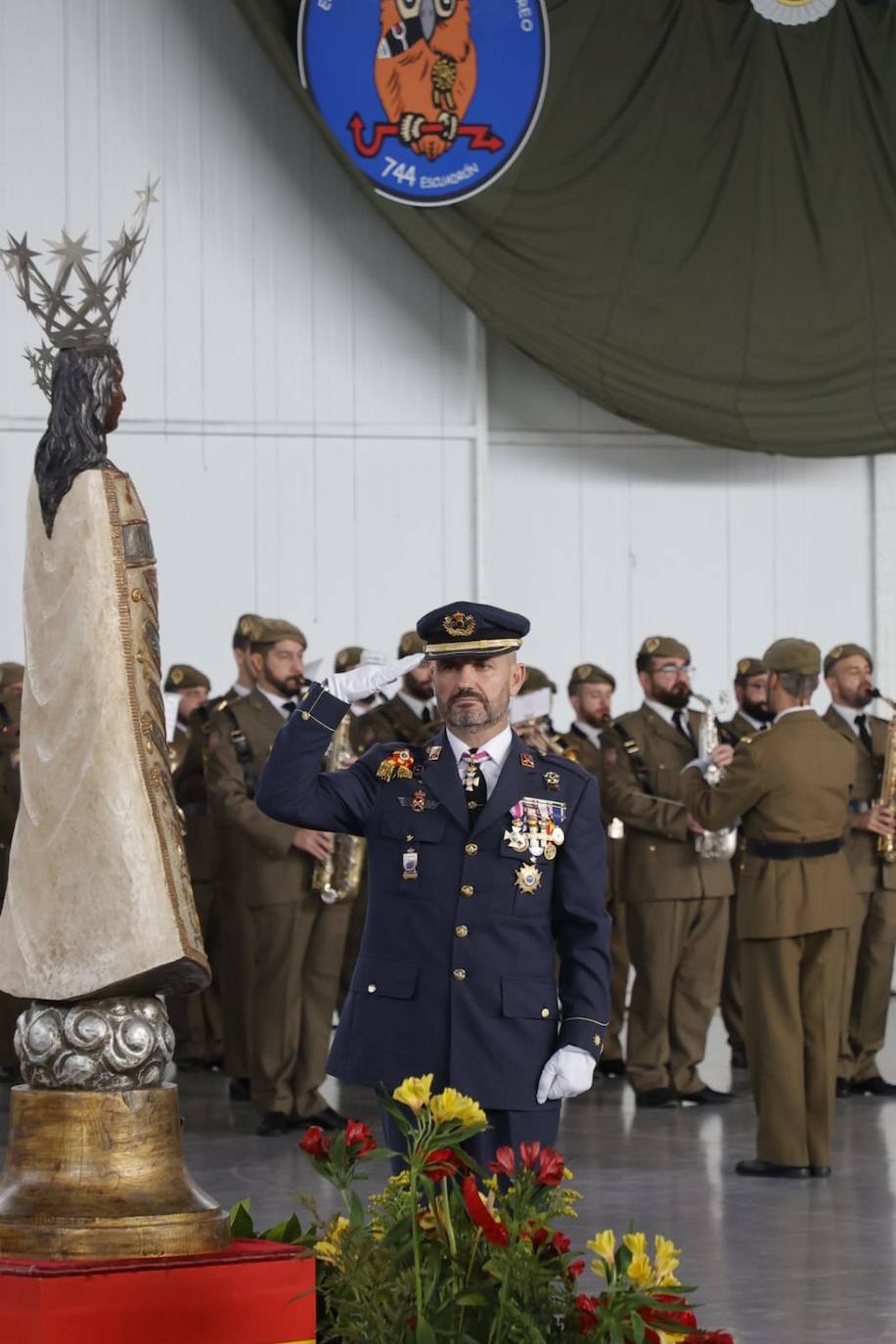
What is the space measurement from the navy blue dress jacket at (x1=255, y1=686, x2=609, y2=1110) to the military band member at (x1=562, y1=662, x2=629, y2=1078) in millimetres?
5847

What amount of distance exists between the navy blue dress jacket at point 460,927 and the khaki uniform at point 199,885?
18.8ft

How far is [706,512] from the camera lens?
1444 centimetres

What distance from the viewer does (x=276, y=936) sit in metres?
9.27

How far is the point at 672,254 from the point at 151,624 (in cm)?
1029

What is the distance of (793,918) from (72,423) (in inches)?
185

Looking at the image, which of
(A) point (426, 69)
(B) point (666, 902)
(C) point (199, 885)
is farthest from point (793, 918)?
(A) point (426, 69)

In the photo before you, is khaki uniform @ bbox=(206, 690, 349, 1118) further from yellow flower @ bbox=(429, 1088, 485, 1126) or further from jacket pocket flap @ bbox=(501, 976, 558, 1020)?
yellow flower @ bbox=(429, 1088, 485, 1126)

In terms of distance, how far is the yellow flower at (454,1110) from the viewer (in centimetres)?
356

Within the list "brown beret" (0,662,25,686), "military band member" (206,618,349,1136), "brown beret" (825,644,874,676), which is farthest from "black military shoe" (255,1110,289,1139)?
"brown beret" (825,644,874,676)

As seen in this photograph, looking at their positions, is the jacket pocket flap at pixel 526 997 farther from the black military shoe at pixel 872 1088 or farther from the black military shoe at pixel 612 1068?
the black military shoe at pixel 612 1068

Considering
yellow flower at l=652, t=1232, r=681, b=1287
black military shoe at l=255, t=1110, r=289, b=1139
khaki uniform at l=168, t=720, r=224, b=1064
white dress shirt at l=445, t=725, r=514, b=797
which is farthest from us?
khaki uniform at l=168, t=720, r=224, b=1064

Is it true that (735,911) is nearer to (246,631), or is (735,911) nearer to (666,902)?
(666,902)

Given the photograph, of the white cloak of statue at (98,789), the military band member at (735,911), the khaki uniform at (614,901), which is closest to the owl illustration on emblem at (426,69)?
the military band member at (735,911)

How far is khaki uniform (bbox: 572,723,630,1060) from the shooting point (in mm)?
10656
